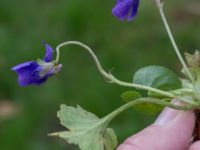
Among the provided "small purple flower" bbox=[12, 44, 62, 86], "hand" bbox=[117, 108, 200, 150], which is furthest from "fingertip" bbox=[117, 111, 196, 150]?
"small purple flower" bbox=[12, 44, 62, 86]

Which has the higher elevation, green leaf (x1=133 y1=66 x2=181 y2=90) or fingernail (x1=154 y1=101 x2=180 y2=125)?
green leaf (x1=133 y1=66 x2=181 y2=90)

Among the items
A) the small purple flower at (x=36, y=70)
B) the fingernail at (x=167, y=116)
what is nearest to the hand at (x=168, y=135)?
the fingernail at (x=167, y=116)

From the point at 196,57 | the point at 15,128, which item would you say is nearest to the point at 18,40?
the point at 15,128

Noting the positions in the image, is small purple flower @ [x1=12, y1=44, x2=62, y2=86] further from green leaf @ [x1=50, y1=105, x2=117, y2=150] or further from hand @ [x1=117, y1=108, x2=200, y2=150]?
hand @ [x1=117, y1=108, x2=200, y2=150]

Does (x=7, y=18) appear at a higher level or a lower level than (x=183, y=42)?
higher

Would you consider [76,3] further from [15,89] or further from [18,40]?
[15,89]

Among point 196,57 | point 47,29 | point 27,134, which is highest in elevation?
point 196,57

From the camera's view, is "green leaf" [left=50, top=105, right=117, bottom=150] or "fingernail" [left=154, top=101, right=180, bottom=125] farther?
"fingernail" [left=154, top=101, right=180, bottom=125]

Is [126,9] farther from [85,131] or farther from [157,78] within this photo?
[85,131]
